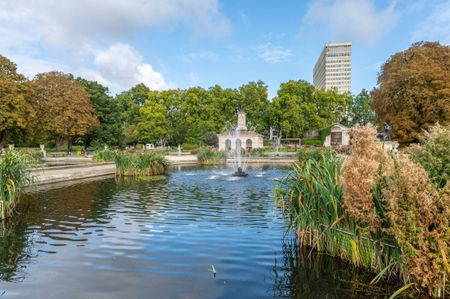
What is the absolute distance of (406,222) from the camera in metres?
3.93

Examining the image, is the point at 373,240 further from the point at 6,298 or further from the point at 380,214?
the point at 6,298

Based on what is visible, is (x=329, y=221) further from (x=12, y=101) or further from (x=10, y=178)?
(x=12, y=101)

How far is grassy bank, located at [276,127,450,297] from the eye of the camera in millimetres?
3883

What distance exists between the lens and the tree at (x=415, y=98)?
2597 cm

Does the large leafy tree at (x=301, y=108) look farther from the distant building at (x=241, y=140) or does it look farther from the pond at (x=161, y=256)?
the pond at (x=161, y=256)

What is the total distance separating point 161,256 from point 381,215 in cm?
368

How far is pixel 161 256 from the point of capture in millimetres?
6051

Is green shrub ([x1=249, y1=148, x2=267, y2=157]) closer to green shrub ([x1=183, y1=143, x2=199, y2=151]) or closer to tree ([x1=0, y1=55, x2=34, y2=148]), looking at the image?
green shrub ([x1=183, y1=143, x2=199, y2=151])

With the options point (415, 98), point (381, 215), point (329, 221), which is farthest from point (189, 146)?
point (381, 215)

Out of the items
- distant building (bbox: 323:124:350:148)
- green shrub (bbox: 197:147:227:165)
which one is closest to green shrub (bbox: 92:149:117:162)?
green shrub (bbox: 197:147:227:165)

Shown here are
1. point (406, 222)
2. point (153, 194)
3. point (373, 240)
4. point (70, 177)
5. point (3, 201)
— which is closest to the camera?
point (406, 222)

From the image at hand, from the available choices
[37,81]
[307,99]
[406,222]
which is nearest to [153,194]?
[406,222]

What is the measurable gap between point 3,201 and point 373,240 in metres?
8.26

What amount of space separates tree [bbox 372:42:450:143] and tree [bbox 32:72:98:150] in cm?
3341
